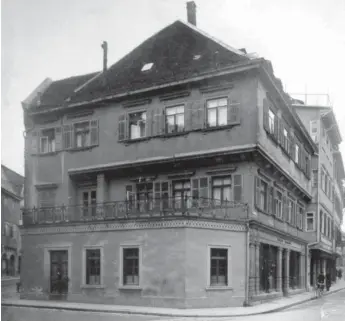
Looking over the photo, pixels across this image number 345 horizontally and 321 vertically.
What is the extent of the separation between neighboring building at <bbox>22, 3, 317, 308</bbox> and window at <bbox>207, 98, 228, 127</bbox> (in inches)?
1.0

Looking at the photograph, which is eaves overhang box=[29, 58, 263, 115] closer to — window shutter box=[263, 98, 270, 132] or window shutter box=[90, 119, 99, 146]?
window shutter box=[90, 119, 99, 146]

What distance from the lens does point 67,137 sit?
12.8 meters

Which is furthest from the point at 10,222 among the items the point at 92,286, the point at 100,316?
the point at 92,286

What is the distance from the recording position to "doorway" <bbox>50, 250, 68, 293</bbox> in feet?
35.1

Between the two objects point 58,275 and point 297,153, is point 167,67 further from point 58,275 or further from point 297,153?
point 297,153

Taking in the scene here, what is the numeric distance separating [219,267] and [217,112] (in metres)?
3.92

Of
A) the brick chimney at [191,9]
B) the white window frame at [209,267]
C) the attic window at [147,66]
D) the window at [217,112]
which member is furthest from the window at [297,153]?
the brick chimney at [191,9]

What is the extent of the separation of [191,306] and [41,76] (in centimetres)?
630

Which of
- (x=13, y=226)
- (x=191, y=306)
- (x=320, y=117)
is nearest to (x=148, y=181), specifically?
(x=191, y=306)

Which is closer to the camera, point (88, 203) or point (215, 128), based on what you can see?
point (88, 203)

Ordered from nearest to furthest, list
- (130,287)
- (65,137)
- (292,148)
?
(65,137)
(130,287)
(292,148)

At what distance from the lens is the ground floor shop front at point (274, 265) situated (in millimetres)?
14630

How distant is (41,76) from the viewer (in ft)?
29.8

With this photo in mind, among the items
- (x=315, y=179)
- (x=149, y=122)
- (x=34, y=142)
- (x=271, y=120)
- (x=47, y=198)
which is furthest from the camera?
(x=315, y=179)
